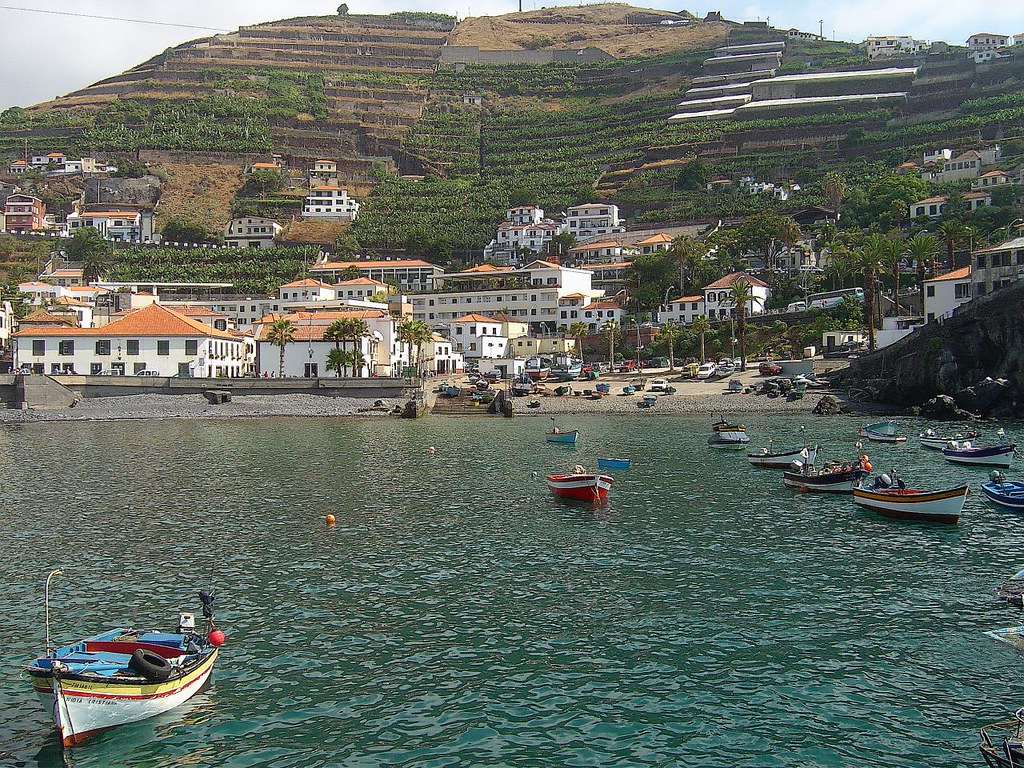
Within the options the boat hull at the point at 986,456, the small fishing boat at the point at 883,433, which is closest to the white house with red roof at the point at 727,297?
the small fishing boat at the point at 883,433

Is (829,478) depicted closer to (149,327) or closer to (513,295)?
(149,327)

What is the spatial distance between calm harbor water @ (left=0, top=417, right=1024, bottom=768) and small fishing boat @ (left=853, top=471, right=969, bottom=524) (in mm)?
630

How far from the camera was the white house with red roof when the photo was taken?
11588cm

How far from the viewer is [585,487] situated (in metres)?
40.0

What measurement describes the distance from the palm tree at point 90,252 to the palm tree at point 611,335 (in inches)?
3336

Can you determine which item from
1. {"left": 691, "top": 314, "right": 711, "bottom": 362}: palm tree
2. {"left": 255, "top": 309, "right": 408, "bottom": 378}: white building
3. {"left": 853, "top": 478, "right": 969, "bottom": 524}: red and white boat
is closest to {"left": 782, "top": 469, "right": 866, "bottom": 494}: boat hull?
{"left": 853, "top": 478, "right": 969, "bottom": 524}: red and white boat

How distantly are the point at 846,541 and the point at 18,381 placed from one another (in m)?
80.6

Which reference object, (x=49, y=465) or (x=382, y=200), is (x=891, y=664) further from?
(x=382, y=200)

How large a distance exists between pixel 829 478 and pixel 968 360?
42.4m

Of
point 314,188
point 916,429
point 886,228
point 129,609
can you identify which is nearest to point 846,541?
point 129,609

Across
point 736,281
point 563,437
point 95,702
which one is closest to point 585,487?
point 563,437

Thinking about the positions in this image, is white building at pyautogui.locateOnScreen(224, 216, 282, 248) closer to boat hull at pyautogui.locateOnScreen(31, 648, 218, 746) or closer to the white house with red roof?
the white house with red roof

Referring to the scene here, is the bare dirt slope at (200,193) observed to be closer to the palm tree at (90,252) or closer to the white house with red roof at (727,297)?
the palm tree at (90,252)

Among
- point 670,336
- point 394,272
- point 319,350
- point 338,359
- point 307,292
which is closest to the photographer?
point 338,359
